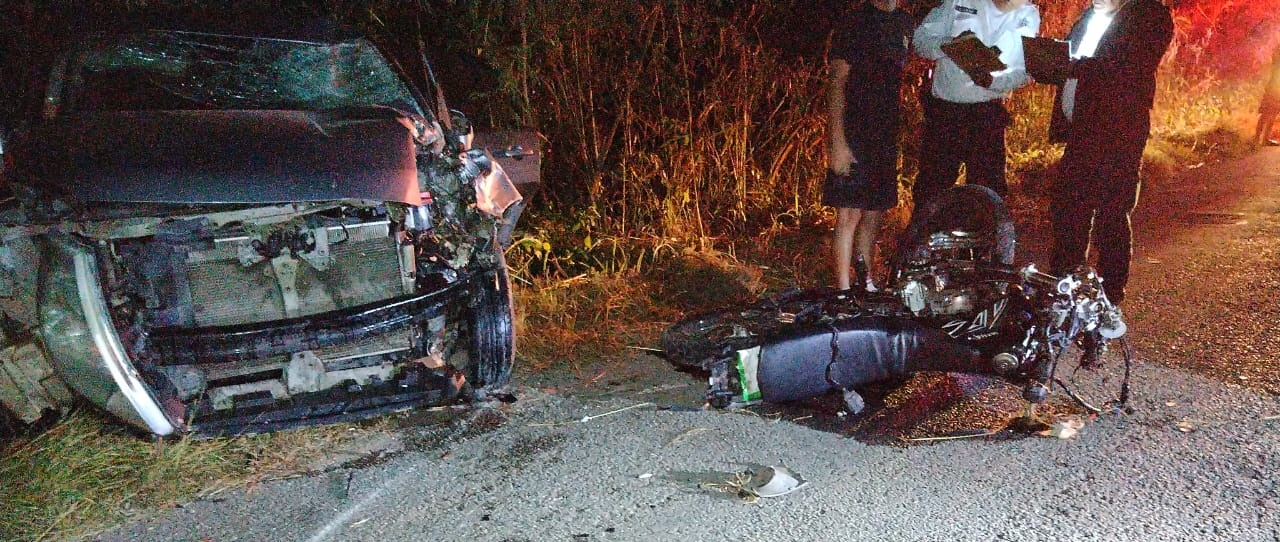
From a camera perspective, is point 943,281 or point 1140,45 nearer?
point 943,281

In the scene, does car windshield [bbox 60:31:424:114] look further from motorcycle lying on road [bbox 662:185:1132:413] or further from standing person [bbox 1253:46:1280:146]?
standing person [bbox 1253:46:1280:146]

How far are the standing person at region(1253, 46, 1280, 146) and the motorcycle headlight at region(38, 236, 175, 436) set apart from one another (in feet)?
30.9

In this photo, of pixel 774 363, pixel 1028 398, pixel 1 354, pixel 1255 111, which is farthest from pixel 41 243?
pixel 1255 111

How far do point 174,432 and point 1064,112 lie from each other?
4.34 m

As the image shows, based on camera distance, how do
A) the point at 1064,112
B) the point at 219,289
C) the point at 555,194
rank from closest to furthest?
the point at 219,289 → the point at 1064,112 → the point at 555,194

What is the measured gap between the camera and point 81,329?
2.94m

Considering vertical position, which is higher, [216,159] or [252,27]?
[252,27]

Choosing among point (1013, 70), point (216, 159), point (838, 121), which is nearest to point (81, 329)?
point (216, 159)

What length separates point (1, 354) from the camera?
3.08 m

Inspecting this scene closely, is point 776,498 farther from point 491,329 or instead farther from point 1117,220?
point 1117,220

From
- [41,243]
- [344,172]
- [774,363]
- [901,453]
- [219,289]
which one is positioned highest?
[344,172]

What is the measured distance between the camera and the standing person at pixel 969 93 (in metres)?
4.49

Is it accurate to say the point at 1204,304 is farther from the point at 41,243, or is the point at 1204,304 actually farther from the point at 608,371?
the point at 41,243

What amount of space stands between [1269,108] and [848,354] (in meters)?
7.61
